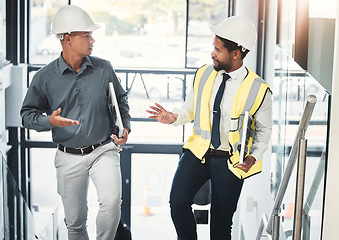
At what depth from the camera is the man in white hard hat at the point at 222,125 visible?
14.1ft

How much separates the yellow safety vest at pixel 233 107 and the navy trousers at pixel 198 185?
6 cm

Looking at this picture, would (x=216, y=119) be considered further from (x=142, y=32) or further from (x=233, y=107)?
(x=142, y=32)

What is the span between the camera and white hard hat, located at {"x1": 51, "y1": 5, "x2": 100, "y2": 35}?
15.5 feet

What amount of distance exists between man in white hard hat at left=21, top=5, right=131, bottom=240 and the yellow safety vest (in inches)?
22.2

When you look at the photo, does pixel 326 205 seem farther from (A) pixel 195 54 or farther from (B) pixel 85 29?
(A) pixel 195 54

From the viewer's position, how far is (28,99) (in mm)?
4805

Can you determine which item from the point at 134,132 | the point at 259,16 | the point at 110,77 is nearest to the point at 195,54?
the point at 134,132

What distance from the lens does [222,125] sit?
173 inches

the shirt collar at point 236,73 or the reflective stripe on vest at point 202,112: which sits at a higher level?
the shirt collar at point 236,73

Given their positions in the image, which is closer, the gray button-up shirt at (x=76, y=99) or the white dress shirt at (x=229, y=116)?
the white dress shirt at (x=229, y=116)

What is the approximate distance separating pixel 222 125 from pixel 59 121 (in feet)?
3.38

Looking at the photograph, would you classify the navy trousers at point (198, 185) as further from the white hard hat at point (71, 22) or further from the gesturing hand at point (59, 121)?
the white hard hat at point (71, 22)

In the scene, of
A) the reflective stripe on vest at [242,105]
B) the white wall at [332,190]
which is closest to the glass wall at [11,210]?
the reflective stripe on vest at [242,105]

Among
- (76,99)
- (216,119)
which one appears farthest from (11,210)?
(216,119)
